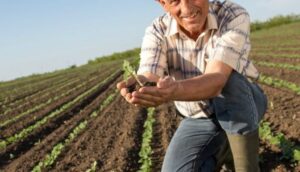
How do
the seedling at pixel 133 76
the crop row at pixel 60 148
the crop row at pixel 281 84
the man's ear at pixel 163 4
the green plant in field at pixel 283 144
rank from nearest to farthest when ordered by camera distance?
the seedling at pixel 133 76 → the man's ear at pixel 163 4 → the green plant in field at pixel 283 144 → the crop row at pixel 60 148 → the crop row at pixel 281 84

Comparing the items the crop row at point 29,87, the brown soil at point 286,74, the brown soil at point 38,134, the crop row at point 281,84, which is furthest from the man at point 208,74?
the crop row at point 29,87

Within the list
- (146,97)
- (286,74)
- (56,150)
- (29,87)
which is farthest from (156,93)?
(29,87)

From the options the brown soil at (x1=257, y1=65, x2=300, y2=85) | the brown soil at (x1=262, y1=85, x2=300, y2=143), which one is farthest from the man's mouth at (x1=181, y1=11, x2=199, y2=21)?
the brown soil at (x1=257, y1=65, x2=300, y2=85)

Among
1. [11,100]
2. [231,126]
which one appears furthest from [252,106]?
[11,100]

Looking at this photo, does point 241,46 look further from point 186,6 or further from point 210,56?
point 186,6

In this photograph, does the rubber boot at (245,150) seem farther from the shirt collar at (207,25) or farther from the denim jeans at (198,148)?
the shirt collar at (207,25)

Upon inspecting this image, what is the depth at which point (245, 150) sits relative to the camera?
12.6 ft

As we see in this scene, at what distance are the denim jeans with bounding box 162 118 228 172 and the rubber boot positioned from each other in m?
0.19

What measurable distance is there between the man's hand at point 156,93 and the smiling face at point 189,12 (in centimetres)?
71

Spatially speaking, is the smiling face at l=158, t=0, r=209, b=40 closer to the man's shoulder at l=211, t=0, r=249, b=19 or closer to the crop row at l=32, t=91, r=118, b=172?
the man's shoulder at l=211, t=0, r=249, b=19

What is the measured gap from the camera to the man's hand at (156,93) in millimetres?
2990

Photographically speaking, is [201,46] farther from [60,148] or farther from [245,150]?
[60,148]

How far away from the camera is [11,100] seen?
21.7m

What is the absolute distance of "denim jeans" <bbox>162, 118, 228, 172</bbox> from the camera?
4.04 meters
